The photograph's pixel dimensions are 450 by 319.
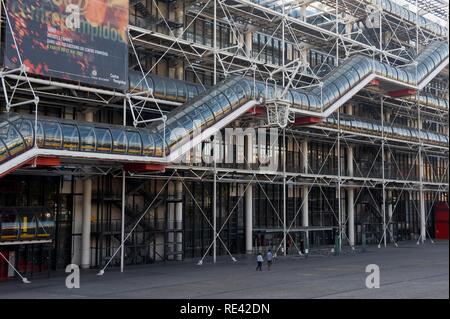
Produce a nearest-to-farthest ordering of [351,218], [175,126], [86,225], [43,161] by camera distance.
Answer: [43,161]
[175,126]
[86,225]
[351,218]

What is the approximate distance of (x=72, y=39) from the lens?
23234 mm

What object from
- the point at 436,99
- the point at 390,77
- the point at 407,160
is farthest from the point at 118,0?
the point at 407,160

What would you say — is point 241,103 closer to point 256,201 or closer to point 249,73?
point 249,73

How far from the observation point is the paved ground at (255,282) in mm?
17781

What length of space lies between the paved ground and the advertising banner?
25.0 feet

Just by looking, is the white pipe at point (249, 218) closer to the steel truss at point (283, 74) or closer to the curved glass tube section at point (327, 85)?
the steel truss at point (283, 74)

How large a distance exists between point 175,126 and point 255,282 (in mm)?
7356

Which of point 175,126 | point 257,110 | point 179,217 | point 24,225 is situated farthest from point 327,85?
point 24,225

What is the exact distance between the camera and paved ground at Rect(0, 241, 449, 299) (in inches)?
700

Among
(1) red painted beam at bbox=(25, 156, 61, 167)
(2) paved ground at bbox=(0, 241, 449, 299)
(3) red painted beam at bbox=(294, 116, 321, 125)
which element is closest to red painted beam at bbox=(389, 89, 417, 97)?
(3) red painted beam at bbox=(294, 116, 321, 125)

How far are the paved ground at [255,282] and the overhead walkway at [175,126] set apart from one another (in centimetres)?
435

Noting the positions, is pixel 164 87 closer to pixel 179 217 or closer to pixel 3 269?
pixel 179 217

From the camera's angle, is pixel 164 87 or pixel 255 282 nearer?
pixel 255 282

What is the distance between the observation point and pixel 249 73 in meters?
33.7
